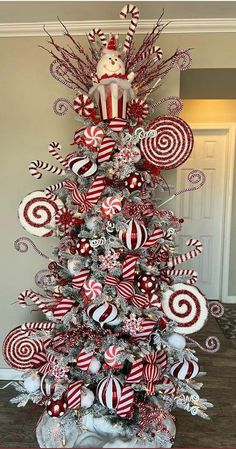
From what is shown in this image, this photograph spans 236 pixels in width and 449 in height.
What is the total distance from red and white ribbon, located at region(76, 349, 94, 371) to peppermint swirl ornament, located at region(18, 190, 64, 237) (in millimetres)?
643

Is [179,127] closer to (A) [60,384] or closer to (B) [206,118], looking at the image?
(A) [60,384]

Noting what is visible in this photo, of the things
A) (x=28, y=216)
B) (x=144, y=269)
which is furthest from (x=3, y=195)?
(x=144, y=269)

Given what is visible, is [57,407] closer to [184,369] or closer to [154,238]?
[184,369]

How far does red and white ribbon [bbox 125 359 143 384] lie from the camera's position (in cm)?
177

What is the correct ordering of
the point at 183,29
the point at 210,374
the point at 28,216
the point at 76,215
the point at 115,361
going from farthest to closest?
the point at 210,374, the point at 183,29, the point at 28,216, the point at 76,215, the point at 115,361

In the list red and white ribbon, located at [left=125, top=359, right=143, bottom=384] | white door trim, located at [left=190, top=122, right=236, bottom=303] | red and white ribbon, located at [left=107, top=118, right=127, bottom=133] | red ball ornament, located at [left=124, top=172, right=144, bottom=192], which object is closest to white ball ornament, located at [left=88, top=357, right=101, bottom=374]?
red and white ribbon, located at [left=125, top=359, right=143, bottom=384]

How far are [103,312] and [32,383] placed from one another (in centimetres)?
59

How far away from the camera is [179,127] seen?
1.91m

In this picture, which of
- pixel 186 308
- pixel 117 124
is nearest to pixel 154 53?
pixel 117 124

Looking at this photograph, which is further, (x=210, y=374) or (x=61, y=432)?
(x=210, y=374)

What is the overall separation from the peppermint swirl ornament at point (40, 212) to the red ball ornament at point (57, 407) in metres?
0.84

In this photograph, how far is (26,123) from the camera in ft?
8.29

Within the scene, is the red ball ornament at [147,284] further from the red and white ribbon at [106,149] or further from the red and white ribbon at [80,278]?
the red and white ribbon at [106,149]

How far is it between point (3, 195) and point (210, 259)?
2.88 meters
